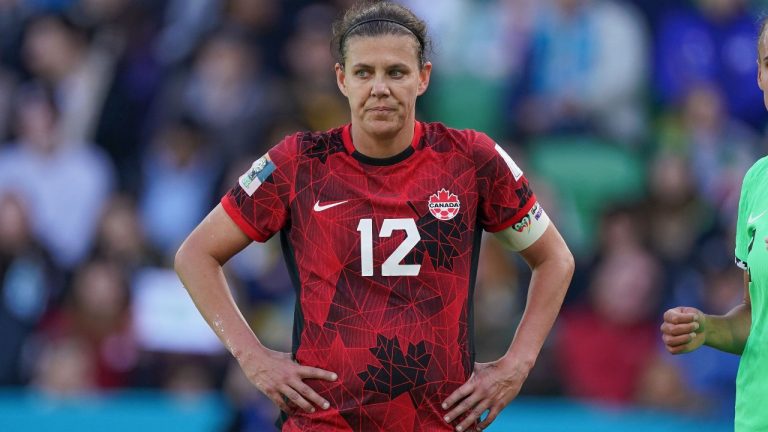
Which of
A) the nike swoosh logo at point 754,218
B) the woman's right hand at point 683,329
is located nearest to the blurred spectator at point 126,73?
the woman's right hand at point 683,329

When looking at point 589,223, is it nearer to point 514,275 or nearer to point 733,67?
point 514,275

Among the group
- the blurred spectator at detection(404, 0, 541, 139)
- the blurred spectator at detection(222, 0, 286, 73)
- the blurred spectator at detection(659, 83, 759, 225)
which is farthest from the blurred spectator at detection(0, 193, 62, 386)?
the blurred spectator at detection(659, 83, 759, 225)

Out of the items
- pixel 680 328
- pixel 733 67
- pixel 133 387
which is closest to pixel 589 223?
pixel 733 67

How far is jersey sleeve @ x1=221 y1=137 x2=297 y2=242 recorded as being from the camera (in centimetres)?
414

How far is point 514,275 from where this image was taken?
826 cm

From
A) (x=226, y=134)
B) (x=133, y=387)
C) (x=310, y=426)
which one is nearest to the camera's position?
(x=310, y=426)

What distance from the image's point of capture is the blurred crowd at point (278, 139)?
8.20 metres

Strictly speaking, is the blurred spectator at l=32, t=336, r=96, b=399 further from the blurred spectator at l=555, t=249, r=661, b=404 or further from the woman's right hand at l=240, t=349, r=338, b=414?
the woman's right hand at l=240, t=349, r=338, b=414

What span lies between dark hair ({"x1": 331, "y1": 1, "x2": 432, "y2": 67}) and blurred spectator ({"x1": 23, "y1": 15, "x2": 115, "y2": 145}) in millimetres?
4956

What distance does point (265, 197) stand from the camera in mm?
4145

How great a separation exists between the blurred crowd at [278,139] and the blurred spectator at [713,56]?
0.6 inches

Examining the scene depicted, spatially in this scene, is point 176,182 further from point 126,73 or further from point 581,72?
point 581,72

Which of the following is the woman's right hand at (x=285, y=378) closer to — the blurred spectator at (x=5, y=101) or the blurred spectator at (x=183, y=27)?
the blurred spectator at (x=183, y=27)

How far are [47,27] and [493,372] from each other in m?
5.84
